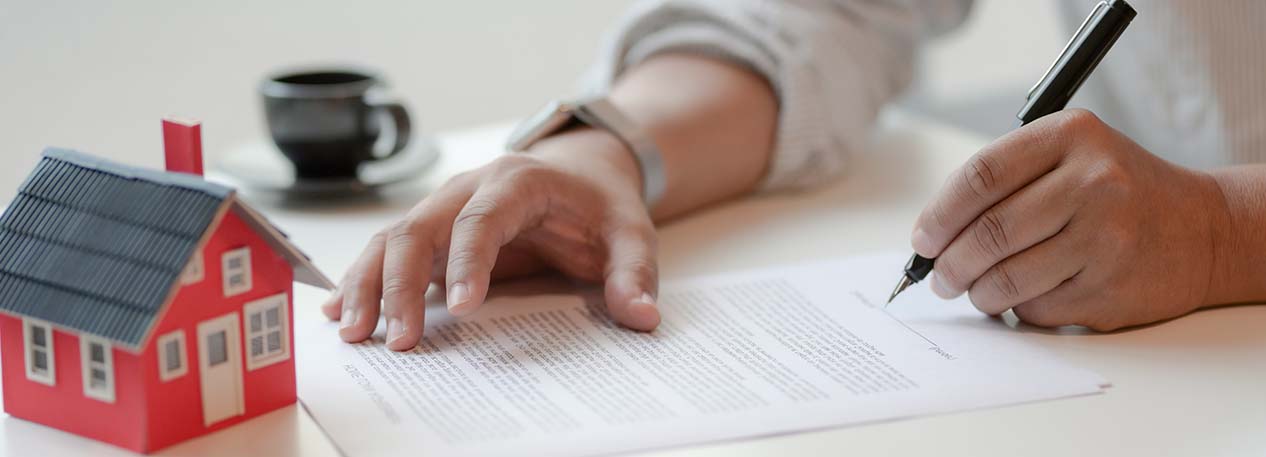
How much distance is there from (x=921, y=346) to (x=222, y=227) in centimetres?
42

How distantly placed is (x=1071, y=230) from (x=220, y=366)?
0.52m

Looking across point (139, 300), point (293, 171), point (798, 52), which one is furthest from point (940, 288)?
point (293, 171)

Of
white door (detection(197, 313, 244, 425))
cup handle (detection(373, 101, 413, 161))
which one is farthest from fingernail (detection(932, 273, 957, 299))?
cup handle (detection(373, 101, 413, 161))

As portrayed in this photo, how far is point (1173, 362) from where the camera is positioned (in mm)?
767

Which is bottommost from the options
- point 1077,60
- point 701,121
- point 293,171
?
point 293,171

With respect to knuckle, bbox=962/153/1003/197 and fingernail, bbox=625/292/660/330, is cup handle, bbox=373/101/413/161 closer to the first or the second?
fingernail, bbox=625/292/660/330

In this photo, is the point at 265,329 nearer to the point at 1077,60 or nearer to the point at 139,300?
the point at 139,300

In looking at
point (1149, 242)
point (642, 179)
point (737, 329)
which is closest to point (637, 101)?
point (642, 179)

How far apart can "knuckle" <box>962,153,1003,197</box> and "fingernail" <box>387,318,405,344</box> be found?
368mm

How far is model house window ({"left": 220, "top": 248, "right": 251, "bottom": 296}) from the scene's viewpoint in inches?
25.2

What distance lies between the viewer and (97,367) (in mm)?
622

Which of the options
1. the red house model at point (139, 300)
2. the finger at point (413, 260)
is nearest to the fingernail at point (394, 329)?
the finger at point (413, 260)

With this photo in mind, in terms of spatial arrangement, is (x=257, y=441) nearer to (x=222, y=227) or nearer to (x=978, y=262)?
(x=222, y=227)

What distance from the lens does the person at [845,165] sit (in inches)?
31.1
